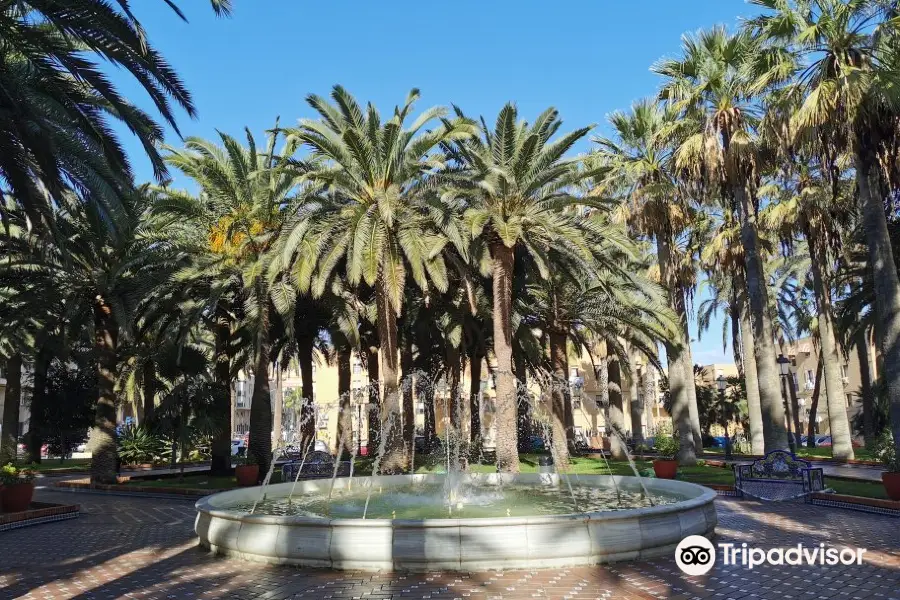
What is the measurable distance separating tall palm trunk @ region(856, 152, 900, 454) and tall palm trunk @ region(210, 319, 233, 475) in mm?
18507

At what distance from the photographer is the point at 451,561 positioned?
761cm

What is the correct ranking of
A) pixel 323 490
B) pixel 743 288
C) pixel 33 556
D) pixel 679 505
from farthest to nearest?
1. pixel 743 288
2. pixel 323 490
3. pixel 33 556
4. pixel 679 505

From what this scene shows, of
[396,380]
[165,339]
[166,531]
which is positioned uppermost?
[165,339]

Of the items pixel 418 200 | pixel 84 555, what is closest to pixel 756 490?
pixel 418 200

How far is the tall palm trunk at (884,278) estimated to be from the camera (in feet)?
46.7

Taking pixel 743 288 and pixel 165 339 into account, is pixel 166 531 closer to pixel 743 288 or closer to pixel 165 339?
pixel 165 339

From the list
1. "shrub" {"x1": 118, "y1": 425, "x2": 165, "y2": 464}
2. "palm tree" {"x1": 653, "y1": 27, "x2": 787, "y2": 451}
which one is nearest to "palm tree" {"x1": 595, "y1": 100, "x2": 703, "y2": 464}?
"palm tree" {"x1": 653, "y1": 27, "x2": 787, "y2": 451}

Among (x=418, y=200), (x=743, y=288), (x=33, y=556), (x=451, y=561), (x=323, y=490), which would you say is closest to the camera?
(x=451, y=561)

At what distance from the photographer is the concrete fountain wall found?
7.63 m

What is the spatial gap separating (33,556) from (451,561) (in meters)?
6.36

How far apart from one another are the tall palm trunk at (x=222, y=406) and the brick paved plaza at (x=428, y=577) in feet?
35.5

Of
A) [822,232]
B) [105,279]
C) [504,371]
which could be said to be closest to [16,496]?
[105,279]

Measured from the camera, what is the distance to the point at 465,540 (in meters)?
7.64

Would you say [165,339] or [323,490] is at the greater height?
[165,339]
